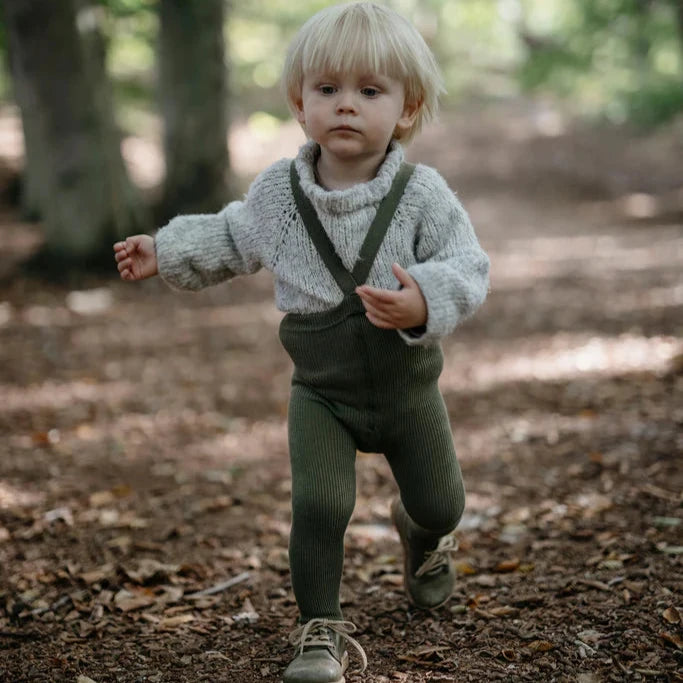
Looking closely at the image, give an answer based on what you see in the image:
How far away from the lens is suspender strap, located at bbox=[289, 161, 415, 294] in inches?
99.7

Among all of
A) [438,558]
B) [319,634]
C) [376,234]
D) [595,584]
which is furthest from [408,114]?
[595,584]

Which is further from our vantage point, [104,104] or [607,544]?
[104,104]

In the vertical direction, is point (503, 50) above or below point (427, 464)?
above

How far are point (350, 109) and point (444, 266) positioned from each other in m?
0.53

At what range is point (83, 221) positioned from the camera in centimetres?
876

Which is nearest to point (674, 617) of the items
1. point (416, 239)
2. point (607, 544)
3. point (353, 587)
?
point (607, 544)

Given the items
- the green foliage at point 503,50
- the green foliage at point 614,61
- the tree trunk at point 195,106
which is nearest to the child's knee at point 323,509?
the tree trunk at point 195,106

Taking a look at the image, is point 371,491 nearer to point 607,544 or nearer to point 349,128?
point 607,544

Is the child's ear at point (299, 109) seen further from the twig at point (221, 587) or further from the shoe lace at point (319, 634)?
the twig at point (221, 587)

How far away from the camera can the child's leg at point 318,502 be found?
2574 millimetres

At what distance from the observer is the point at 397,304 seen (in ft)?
7.64

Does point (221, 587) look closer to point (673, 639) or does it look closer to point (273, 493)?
point (273, 493)

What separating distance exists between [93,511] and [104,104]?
18.6 ft

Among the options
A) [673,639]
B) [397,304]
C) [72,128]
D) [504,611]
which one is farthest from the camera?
[72,128]
